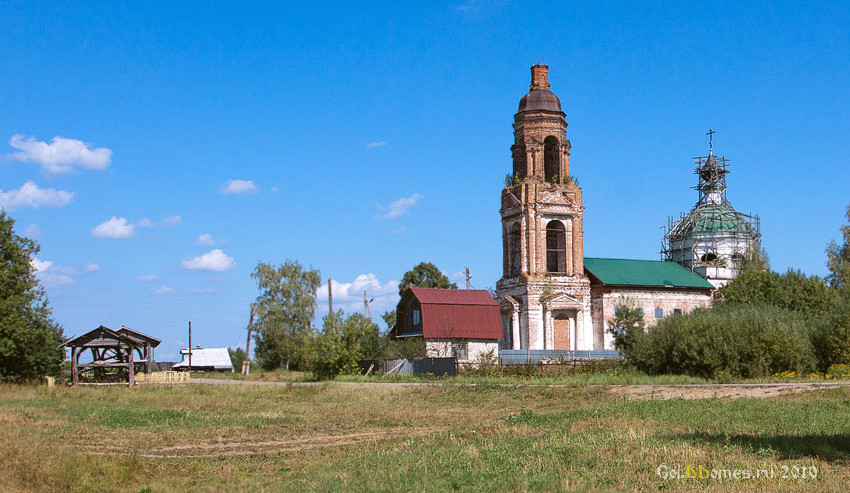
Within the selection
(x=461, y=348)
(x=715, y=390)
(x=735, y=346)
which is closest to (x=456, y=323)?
(x=461, y=348)

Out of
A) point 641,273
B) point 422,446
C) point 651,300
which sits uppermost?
point 641,273

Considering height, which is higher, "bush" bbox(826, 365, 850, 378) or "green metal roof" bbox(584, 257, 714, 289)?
"green metal roof" bbox(584, 257, 714, 289)

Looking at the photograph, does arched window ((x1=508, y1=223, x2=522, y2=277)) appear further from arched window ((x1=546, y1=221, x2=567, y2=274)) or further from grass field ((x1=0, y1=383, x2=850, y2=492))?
grass field ((x1=0, y1=383, x2=850, y2=492))

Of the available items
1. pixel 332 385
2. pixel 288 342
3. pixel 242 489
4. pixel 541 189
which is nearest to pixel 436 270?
pixel 288 342

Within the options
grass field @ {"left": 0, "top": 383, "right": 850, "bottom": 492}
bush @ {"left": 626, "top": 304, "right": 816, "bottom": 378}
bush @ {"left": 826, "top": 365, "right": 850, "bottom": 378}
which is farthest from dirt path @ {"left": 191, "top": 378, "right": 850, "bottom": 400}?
bush @ {"left": 626, "top": 304, "right": 816, "bottom": 378}

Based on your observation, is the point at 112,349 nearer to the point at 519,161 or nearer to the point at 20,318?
the point at 20,318

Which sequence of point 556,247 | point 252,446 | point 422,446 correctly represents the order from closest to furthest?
point 422,446, point 252,446, point 556,247

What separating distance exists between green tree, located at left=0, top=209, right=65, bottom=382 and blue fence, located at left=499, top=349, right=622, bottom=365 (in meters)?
27.1

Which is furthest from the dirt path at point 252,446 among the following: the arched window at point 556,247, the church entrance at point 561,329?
the arched window at point 556,247

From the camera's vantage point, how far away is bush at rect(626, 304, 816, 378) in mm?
40781

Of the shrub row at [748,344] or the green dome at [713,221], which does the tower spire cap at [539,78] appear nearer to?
the green dome at [713,221]

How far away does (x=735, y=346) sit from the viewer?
1624 inches

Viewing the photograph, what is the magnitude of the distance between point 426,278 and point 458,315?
88.1 feet

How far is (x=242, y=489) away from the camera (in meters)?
15.6
